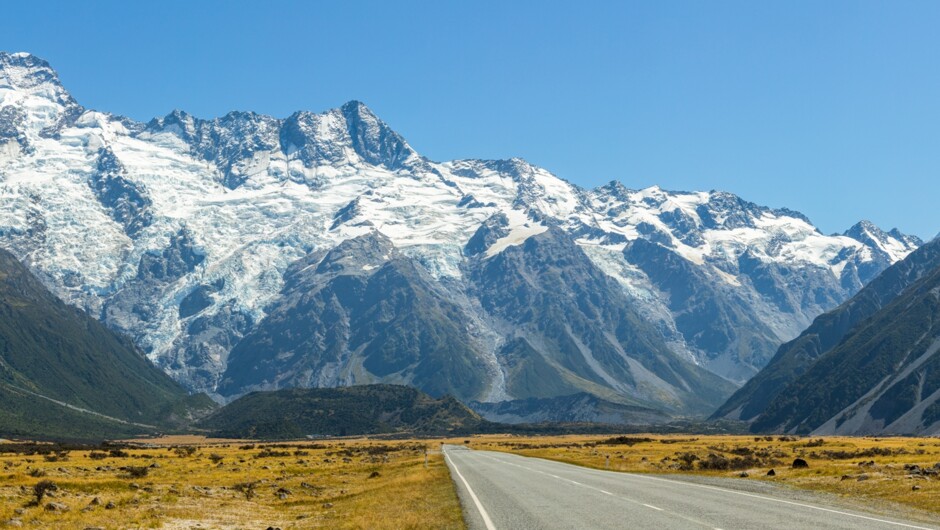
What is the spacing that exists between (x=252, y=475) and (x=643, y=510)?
50876 millimetres

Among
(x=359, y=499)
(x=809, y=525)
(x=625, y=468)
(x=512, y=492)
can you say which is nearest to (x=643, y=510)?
(x=809, y=525)

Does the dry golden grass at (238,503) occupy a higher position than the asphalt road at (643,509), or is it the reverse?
the asphalt road at (643,509)

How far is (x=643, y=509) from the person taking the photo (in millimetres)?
35969

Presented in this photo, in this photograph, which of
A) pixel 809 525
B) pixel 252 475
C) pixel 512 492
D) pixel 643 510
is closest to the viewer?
pixel 809 525

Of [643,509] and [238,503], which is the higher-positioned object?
[643,509]

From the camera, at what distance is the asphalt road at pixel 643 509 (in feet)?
102

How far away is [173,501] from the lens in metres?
50.0

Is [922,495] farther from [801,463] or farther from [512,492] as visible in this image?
[801,463]

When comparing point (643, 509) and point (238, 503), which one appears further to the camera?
point (238, 503)

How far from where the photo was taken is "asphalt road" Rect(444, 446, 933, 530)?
31.0 meters

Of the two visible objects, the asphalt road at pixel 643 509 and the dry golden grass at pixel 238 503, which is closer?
the asphalt road at pixel 643 509

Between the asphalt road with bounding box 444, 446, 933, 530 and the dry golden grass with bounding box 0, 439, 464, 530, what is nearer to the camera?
the asphalt road with bounding box 444, 446, 933, 530

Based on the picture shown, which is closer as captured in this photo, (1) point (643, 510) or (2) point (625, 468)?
(1) point (643, 510)

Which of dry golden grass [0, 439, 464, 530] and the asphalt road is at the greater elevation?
the asphalt road
